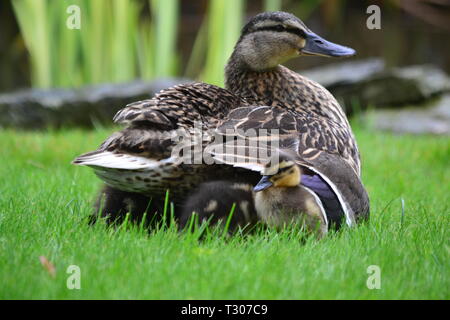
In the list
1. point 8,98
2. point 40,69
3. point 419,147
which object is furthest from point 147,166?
point 40,69

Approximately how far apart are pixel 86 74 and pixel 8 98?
1.00m

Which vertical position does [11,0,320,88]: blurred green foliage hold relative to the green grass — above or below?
above

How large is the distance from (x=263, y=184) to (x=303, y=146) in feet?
1.07

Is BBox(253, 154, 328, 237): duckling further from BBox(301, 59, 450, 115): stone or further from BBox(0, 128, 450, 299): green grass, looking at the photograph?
BBox(301, 59, 450, 115): stone

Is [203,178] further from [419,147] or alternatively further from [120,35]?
[120,35]

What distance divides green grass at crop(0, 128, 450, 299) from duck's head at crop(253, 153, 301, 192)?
21 centimetres

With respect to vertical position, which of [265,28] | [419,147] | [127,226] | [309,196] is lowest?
[419,147]

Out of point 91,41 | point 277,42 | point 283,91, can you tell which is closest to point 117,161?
point 283,91

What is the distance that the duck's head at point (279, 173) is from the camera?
2693 millimetres

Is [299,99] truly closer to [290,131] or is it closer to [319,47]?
[319,47]

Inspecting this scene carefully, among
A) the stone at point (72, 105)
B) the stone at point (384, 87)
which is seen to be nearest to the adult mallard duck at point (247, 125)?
the stone at point (72, 105)

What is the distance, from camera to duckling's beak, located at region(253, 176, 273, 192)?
105 inches

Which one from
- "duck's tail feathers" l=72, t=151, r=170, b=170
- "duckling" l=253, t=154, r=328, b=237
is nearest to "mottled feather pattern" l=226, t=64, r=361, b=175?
"duckling" l=253, t=154, r=328, b=237
